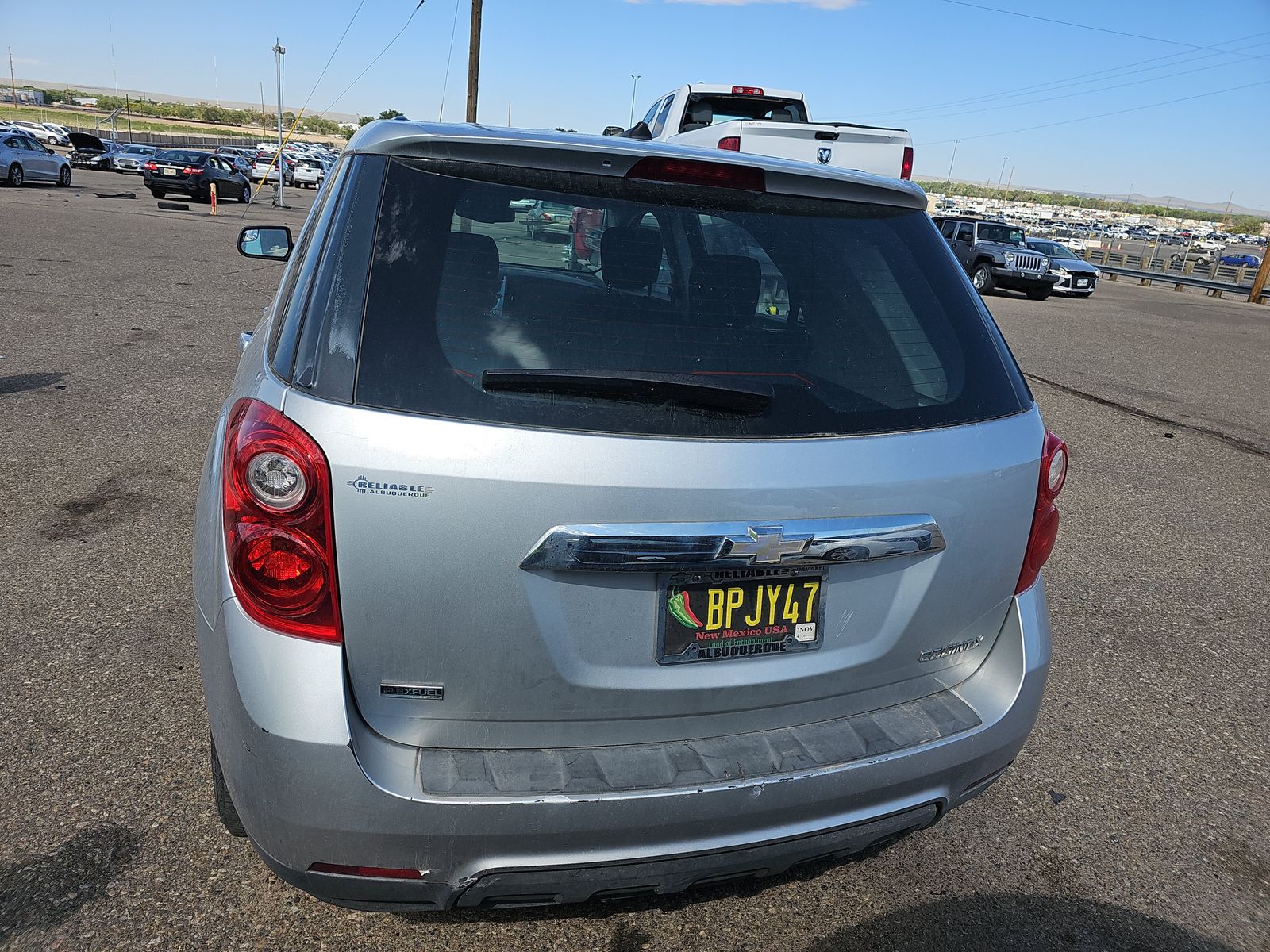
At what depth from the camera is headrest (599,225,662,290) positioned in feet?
6.78

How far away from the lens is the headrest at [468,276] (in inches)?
73.5

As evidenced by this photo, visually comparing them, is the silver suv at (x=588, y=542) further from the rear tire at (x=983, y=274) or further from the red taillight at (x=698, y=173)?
the rear tire at (x=983, y=274)

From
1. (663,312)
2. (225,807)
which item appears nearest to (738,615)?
(663,312)

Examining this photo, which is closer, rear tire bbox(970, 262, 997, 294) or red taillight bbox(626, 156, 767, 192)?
red taillight bbox(626, 156, 767, 192)

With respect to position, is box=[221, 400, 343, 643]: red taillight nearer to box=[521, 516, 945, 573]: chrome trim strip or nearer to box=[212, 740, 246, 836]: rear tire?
box=[521, 516, 945, 573]: chrome trim strip

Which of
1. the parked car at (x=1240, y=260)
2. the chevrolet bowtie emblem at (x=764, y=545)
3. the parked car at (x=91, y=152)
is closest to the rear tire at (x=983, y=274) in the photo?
the chevrolet bowtie emblem at (x=764, y=545)

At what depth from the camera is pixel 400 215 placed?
74.3 inches

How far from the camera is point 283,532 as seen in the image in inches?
69.4

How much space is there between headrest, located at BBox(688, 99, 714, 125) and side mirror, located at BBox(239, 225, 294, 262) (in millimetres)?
11017

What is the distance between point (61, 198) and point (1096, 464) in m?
27.3

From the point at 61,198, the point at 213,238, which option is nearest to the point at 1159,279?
the point at 213,238

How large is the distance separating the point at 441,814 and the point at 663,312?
3.56 feet

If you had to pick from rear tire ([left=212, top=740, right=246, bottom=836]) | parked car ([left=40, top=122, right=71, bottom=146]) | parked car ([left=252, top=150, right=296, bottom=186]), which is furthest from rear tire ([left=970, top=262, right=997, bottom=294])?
parked car ([left=40, top=122, right=71, bottom=146])

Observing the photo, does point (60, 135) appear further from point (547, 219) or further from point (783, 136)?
point (547, 219)
